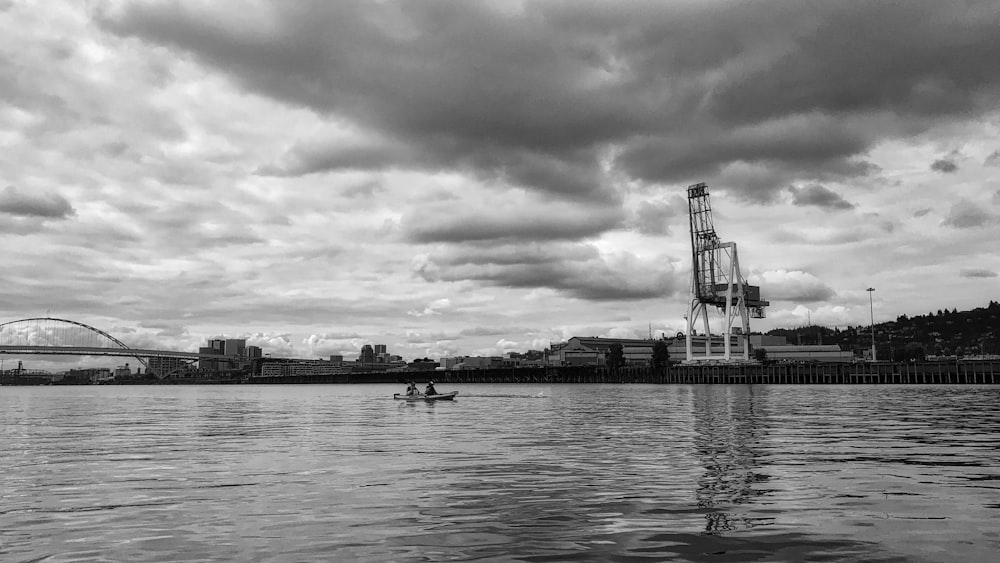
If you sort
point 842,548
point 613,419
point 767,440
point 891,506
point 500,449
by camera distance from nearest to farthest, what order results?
point 842,548 → point 891,506 → point 500,449 → point 767,440 → point 613,419

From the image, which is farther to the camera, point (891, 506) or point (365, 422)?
point (365, 422)

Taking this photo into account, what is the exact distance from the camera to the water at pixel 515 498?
14.7 m

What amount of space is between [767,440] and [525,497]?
20.6 m

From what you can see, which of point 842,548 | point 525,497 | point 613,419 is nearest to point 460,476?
point 525,497

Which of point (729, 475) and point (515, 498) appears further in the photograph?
point (729, 475)

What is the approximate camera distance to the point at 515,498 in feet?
67.2

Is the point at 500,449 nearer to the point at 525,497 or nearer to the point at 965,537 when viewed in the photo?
the point at 525,497

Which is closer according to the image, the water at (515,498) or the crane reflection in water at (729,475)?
the water at (515,498)

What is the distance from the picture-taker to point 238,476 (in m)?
26.5

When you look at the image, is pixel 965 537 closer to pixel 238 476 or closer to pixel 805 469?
pixel 805 469

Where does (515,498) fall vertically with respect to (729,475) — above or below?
above

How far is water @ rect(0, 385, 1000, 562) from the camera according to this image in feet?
48.2

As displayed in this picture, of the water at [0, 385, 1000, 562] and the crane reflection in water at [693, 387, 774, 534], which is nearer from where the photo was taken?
the water at [0, 385, 1000, 562]

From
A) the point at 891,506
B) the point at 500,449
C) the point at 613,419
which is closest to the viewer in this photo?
the point at 891,506
